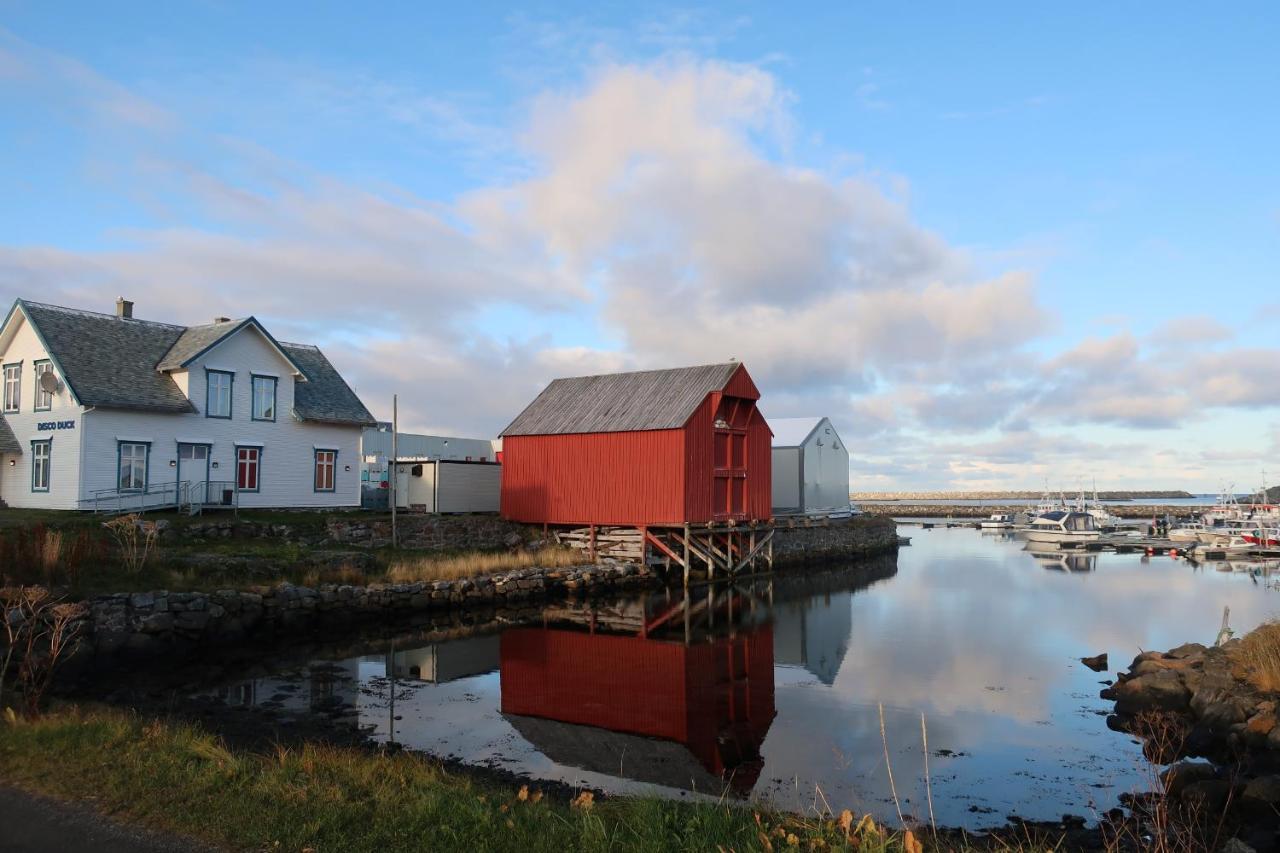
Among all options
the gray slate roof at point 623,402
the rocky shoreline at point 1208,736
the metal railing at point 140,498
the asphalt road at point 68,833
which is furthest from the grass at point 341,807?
the gray slate roof at point 623,402

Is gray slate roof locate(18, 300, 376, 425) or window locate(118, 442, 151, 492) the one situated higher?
gray slate roof locate(18, 300, 376, 425)

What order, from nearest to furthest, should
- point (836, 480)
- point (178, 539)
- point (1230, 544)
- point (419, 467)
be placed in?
1. point (178, 539)
2. point (419, 467)
3. point (1230, 544)
4. point (836, 480)

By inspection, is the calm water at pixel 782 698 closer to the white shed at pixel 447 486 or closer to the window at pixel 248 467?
the white shed at pixel 447 486

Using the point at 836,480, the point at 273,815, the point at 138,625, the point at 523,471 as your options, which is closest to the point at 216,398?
the point at 523,471

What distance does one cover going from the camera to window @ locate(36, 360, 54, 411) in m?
27.9

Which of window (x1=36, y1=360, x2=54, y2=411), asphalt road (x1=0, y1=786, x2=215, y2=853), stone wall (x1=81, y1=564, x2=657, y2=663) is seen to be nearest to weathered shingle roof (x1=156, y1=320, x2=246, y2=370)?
window (x1=36, y1=360, x2=54, y2=411)

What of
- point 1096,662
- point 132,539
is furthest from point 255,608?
point 1096,662

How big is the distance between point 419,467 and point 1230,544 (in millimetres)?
44387

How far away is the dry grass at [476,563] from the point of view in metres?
24.9

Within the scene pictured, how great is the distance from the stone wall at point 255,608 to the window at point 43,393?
1324 cm

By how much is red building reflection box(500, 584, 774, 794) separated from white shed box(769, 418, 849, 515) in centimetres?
2589

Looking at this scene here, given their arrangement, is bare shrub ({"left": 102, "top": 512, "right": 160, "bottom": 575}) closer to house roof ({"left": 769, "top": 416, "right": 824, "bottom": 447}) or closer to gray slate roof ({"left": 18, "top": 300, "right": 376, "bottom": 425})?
gray slate roof ({"left": 18, "top": 300, "right": 376, "bottom": 425})

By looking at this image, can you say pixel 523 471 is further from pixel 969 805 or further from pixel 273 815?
pixel 273 815

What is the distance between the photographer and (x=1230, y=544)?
48781mm
